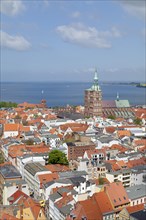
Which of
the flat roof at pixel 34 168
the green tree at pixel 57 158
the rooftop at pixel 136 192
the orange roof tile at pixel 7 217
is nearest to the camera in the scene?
the orange roof tile at pixel 7 217

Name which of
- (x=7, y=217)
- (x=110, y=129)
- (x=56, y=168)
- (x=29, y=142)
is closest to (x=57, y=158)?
(x=56, y=168)

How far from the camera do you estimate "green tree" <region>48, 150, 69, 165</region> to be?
4514cm

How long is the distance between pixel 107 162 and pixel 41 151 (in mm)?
10091

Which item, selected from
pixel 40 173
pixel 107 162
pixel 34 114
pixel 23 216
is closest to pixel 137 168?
pixel 107 162

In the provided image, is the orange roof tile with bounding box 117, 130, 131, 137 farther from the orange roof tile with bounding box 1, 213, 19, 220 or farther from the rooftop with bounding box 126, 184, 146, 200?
the orange roof tile with bounding box 1, 213, 19, 220

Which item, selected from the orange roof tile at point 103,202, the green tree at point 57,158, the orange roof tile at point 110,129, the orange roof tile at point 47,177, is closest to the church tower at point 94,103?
the orange roof tile at point 110,129

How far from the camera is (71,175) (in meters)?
38.7

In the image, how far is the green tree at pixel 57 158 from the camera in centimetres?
4514

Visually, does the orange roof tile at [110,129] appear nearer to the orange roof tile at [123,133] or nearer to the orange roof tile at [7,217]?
the orange roof tile at [123,133]

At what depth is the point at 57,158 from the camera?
1790 inches

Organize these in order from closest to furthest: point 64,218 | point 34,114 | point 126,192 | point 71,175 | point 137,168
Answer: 1. point 64,218
2. point 126,192
3. point 71,175
4. point 137,168
5. point 34,114

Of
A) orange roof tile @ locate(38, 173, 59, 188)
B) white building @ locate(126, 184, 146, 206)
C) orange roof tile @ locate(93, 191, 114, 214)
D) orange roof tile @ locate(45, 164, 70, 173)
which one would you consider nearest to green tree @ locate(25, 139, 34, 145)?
orange roof tile @ locate(45, 164, 70, 173)

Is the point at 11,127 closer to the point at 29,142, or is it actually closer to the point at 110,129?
the point at 29,142

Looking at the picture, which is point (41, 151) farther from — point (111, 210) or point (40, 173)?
point (111, 210)
